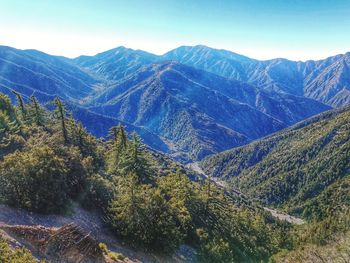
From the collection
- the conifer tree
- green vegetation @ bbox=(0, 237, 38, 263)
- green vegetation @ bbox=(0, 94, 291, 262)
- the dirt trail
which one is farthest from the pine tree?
green vegetation @ bbox=(0, 237, 38, 263)

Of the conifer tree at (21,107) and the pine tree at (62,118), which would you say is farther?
the conifer tree at (21,107)

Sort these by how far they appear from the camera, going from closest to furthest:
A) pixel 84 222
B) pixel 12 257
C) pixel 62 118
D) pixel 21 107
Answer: pixel 12 257 → pixel 84 222 → pixel 62 118 → pixel 21 107

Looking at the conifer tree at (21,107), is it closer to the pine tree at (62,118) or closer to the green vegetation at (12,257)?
the pine tree at (62,118)

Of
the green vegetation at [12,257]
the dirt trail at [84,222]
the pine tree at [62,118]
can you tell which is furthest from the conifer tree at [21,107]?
the green vegetation at [12,257]

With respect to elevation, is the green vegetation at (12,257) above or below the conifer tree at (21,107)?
below

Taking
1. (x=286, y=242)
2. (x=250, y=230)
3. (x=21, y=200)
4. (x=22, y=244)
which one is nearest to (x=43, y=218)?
(x=21, y=200)

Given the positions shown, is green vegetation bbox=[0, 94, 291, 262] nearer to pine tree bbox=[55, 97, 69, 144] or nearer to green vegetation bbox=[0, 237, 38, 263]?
pine tree bbox=[55, 97, 69, 144]

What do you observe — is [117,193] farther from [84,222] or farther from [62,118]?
[62,118]

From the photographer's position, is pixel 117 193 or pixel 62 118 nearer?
pixel 117 193

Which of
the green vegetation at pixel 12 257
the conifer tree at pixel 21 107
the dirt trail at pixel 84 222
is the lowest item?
the dirt trail at pixel 84 222

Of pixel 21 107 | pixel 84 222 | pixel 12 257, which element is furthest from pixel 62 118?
pixel 12 257
